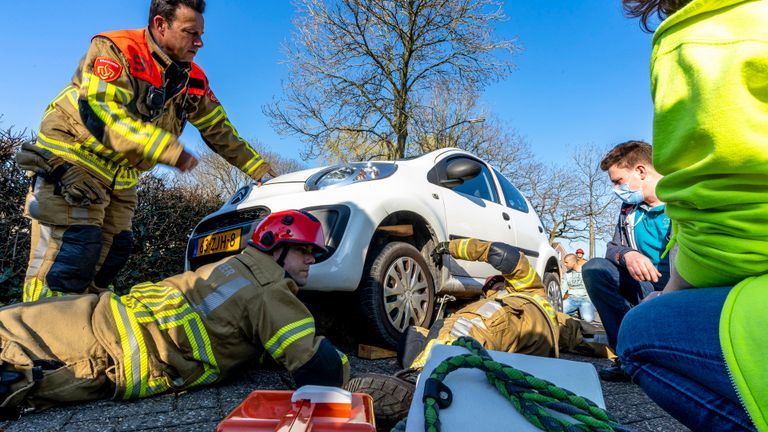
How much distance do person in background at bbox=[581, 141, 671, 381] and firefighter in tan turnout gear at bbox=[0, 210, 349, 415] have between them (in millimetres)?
1950

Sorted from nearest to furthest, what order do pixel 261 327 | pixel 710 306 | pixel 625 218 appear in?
pixel 710 306
pixel 261 327
pixel 625 218

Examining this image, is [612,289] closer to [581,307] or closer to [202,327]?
[202,327]

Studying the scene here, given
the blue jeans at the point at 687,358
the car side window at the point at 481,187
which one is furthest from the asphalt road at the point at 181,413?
the car side window at the point at 481,187

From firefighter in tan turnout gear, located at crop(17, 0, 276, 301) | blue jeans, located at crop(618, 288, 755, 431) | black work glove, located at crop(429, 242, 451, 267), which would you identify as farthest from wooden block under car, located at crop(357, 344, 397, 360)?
blue jeans, located at crop(618, 288, 755, 431)

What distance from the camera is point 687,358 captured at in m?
0.93

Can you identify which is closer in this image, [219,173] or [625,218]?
[625,218]

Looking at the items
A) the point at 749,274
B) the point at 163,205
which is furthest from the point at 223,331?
the point at 163,205

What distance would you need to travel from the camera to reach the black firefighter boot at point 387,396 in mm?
1705

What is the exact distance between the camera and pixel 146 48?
108 inches

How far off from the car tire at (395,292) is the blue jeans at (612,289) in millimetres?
1080

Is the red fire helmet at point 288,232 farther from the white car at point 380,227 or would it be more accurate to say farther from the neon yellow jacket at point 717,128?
the neon yellow jacket at point 717,128

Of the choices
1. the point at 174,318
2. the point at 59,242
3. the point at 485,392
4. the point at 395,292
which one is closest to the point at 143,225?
the point at 59,242

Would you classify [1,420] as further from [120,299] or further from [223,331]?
[223,331]

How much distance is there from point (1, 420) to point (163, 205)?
4057mm
